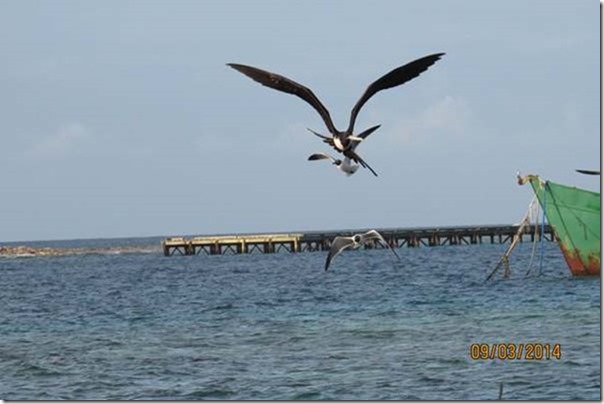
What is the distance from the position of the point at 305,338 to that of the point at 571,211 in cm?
1719

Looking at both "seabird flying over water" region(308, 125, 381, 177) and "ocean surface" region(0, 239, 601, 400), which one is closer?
"seabird flying over water" region(308, 125, 381, 177)

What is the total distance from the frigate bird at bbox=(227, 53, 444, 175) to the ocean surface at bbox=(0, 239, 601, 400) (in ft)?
42.5

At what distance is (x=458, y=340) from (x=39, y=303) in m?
30.1

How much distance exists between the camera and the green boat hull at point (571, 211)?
149 ft

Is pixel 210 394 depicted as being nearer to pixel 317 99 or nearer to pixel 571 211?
pixel 317 99

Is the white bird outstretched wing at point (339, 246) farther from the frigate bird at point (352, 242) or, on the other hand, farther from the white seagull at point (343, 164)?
the white seagull at point (343, 164)

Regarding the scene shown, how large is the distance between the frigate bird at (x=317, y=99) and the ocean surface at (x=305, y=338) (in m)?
12.9
